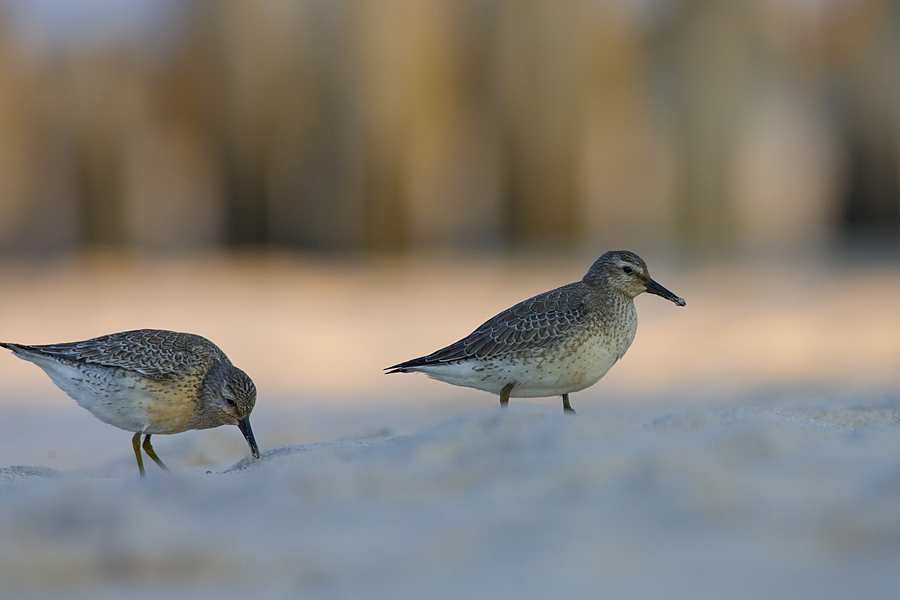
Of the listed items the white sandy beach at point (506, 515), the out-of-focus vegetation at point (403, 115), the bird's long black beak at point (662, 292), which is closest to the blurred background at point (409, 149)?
the out-of-focus vegetation at point (403, 115)

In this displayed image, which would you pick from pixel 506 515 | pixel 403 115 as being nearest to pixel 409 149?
pixel 403 115

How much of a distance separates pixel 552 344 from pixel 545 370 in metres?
0.14

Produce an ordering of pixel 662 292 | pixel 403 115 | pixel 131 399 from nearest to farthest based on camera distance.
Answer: pixel 131 399 < pixel 662 292 < pixel 403 115

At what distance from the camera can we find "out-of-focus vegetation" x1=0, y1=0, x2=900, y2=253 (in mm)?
16828

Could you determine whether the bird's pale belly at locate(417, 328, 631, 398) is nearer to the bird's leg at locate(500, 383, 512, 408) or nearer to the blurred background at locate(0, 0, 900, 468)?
the bird's leg at locate(500, 383, 512, 408)

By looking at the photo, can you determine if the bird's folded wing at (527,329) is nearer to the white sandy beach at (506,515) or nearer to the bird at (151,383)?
the white sandy beach at (506,515)

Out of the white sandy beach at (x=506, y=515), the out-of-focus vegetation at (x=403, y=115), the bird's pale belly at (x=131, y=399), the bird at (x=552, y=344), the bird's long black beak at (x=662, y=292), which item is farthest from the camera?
the out-of-focus vegetation at (x=403, y=115)

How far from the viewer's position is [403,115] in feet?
53.5

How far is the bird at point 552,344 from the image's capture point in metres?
5.00

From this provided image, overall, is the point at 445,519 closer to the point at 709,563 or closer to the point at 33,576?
the point at 709,563

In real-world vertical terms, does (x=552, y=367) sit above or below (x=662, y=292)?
below

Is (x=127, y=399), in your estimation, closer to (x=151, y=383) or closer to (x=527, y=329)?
(x=151, y=383)

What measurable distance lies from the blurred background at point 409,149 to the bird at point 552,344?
23.8 ft

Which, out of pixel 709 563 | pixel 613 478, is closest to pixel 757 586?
pixel 709 563
